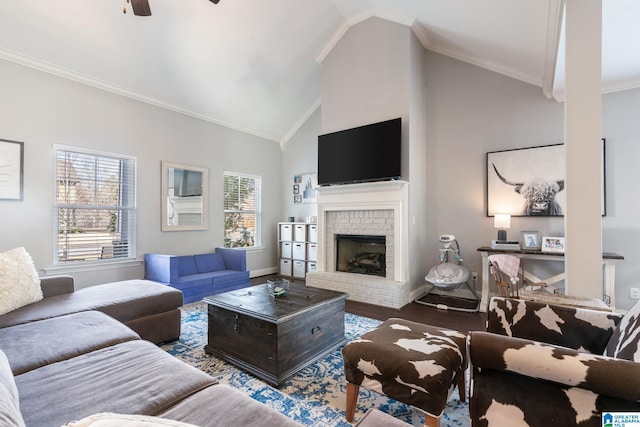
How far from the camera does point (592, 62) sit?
204 centimetres

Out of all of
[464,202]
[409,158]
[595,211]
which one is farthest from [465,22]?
[595,211]

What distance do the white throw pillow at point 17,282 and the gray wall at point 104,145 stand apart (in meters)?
1.24

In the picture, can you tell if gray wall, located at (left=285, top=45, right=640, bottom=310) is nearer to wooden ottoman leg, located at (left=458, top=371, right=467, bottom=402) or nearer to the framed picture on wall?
the framed picture on wall

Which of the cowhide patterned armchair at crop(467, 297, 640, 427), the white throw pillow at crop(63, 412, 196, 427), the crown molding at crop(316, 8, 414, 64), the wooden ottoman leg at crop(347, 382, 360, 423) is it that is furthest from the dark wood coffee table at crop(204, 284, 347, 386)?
the crown molding at crop(316, 8, 414, 64)

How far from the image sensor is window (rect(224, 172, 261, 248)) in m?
5.48

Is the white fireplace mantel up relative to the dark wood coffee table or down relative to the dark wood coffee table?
up

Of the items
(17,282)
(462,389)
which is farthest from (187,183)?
(462,389)

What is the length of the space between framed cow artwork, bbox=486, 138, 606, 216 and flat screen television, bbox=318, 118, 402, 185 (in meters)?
1.38

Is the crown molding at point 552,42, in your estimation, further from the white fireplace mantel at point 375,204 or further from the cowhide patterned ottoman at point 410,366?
the cowhide patterned ottoman at point 410,366

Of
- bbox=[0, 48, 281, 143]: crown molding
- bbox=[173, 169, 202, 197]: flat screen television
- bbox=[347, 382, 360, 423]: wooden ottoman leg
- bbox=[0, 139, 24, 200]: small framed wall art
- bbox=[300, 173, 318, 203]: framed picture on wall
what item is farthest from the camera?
bbox=[300, 173, 318, 203]: framed picture on wall

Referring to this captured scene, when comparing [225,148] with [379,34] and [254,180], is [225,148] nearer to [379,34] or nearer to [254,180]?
[254,180]

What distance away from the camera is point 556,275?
3686 millimetres

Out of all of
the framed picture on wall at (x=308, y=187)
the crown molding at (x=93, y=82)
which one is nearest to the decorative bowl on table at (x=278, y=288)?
the framed picture on wall at (x=308, y=187)

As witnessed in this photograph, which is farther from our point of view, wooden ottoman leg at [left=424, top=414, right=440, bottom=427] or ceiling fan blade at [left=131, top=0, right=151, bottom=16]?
ceiling fan blade at [left=131, top=0, right=151, bottom=16]
